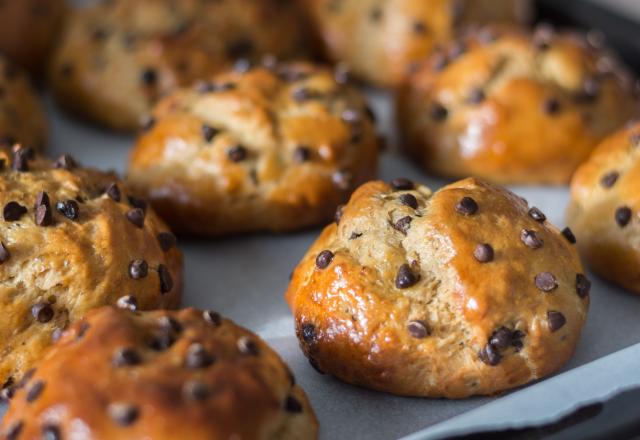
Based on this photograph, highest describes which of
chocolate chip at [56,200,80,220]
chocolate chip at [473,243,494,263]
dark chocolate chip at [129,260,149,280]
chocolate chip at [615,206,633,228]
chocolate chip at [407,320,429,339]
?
chocolate chip at [473,243,494,263]

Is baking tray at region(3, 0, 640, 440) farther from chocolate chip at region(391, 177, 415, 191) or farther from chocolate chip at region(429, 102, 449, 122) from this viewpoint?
chocolate chip at region(391, 177, 415, 191)

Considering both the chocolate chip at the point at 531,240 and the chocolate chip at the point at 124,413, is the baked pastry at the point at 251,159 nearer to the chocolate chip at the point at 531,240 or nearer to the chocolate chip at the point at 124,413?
the chocolate chip at the point at 531,240

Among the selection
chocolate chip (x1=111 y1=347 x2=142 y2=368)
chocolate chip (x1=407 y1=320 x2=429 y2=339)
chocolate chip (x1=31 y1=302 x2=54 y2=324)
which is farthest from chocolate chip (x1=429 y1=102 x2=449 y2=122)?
chocolate chip (x1=111 y1=347 x2=142 y2=368)

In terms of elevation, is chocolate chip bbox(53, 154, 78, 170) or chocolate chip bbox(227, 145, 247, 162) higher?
chocolate chip bbox(53, 154, 78, 170)

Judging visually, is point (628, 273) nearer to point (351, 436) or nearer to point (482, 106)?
point (482, 106)

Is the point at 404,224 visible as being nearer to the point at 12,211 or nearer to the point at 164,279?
the point at 164,279

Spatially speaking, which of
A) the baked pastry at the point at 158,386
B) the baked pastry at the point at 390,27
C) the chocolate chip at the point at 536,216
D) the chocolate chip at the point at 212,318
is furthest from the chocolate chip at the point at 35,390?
the baked pastry at the point at 390,27
